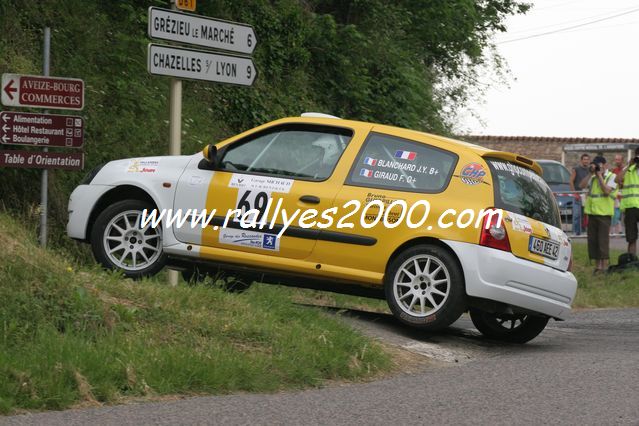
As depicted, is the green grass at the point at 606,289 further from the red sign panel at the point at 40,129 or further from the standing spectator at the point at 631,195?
the red sign panel at the point at 40,129

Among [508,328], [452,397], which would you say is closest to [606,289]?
[508,328]

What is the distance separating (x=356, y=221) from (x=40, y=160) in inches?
149

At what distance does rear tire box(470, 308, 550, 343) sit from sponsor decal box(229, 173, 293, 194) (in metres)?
A: 2.05

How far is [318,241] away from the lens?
33.3ft

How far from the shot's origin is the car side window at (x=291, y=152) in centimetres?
1048

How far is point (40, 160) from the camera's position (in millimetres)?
12156

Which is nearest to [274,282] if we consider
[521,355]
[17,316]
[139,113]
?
[521,355]

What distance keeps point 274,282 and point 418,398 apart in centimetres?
344

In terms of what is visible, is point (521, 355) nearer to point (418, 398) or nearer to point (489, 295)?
point (489, 295)

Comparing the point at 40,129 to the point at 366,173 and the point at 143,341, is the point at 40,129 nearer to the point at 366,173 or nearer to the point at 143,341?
the point at 366,173

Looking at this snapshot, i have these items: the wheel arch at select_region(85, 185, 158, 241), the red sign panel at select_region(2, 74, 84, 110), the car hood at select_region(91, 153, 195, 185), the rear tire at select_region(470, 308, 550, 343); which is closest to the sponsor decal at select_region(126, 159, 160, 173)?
the car hood at select_region(91, 153, 195, 185)

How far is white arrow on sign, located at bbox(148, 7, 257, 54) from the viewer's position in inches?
435

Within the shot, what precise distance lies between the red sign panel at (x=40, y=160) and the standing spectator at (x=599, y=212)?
336 inches

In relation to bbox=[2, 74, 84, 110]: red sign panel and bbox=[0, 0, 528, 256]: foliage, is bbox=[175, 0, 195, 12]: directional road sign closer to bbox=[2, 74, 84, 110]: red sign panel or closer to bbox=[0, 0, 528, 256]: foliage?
bbox=[2, 74, 84, 110]: red sign panel
